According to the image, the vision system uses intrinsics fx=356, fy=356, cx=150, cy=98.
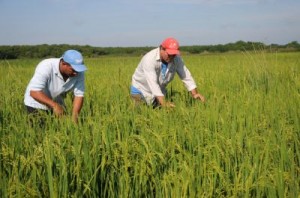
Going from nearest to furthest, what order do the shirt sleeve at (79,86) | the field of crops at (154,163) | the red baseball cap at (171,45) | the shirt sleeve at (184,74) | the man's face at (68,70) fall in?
the field of crops at (154,163) → the man's face at (68,70) → the shirt sleeve at (79,86) → the red baseball cap at (171,45) → the shirt sleeve at (184,74)

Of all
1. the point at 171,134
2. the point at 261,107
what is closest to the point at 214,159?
the point at 171,134

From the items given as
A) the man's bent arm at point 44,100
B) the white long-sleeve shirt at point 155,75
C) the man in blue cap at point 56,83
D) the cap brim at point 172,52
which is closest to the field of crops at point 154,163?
the man's bent arm at point 44,100

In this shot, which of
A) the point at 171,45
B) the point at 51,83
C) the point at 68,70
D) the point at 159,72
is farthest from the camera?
the point at 159,72

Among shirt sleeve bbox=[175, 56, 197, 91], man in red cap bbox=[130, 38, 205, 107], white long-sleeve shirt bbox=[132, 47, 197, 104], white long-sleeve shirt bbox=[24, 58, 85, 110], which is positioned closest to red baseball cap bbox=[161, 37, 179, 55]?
man in red cap bbox=[130, 38, 205, 107]

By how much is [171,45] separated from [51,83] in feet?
4.28

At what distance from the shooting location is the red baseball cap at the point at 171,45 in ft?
12.3

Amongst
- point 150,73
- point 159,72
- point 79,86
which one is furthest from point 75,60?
Answer: point 159,72

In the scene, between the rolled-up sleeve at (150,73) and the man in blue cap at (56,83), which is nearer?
the man in blue cap at (56,83)

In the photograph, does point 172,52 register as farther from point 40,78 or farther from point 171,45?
point 40,78

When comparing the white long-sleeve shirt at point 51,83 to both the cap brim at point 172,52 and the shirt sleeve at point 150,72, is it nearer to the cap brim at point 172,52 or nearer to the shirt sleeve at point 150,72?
the shirt sleeve at point 150,72

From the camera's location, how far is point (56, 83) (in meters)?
3.61

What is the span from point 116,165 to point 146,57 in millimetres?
2333

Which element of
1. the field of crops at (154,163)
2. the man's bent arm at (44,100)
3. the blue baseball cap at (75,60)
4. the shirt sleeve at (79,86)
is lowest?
the field of crops at (154,163)

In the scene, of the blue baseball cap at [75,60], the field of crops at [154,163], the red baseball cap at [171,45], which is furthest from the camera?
the red baseball cap at [171,45]
